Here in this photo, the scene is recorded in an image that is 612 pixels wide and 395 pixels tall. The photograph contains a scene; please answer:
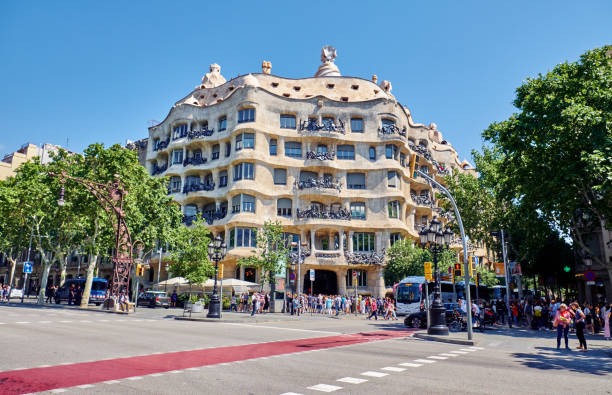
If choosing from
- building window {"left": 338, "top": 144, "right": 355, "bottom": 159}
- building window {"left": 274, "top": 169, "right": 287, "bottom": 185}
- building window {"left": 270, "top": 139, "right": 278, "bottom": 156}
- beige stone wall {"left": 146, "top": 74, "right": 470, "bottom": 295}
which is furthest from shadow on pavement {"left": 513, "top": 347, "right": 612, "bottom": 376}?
building window {"left": 270, "top": 139, "right": 278, "bottom": 156}

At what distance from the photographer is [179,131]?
160 feet

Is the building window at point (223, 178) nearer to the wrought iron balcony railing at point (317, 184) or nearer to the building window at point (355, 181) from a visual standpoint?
the wrought iron balcony railing at point (317, 184)

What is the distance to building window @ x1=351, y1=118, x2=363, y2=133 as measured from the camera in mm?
47400

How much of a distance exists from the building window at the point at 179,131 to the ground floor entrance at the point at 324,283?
21159 millimetres

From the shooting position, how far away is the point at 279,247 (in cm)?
3788

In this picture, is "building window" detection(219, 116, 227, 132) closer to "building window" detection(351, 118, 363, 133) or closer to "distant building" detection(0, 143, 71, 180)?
"building window" detection(351, 118, 363, 133)

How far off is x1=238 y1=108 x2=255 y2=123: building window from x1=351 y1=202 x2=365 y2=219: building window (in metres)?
13.9

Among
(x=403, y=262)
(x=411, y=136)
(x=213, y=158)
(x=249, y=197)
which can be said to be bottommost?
(x=403, y=262)

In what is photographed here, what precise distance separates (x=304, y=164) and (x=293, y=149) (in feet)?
7.26

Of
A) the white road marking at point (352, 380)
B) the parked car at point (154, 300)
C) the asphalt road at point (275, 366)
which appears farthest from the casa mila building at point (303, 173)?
the white road marking at point (352, 380)

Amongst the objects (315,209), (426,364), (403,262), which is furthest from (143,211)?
(426,364)

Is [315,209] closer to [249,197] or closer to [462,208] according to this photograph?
[249,197]

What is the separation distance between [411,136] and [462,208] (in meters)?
17.7

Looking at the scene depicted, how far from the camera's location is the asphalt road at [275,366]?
7.20 m
